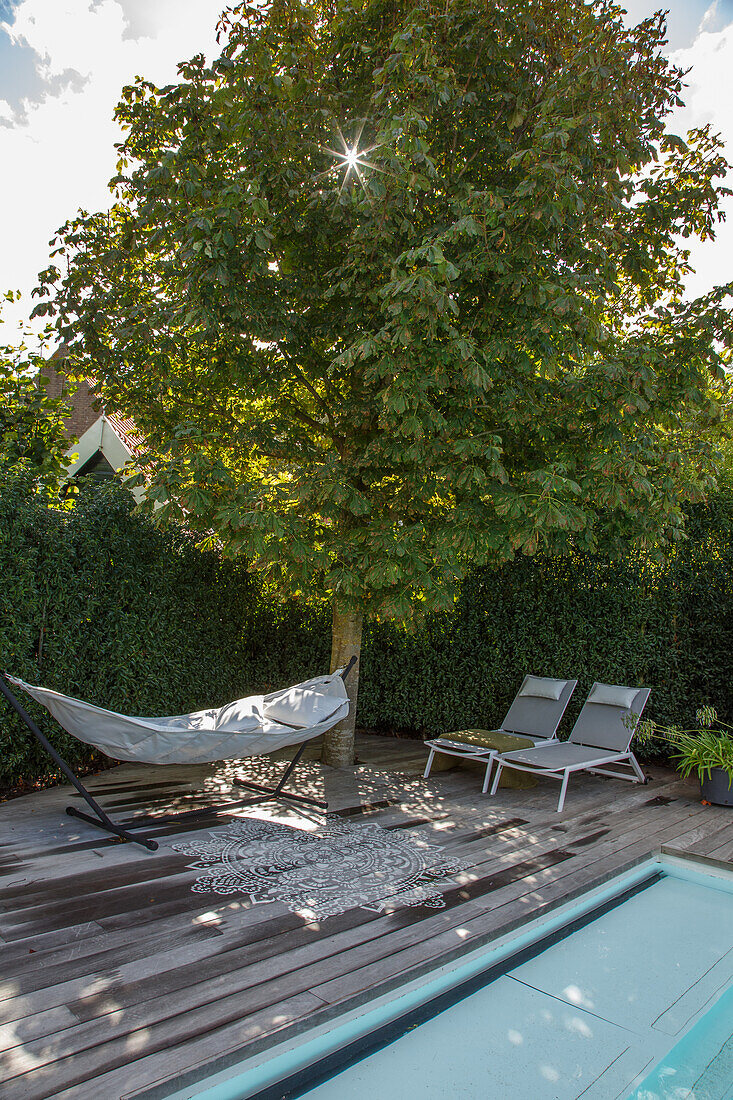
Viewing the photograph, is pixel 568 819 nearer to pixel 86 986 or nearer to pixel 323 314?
pixel 86 986

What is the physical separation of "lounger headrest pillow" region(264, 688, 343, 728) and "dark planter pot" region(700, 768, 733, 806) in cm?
319

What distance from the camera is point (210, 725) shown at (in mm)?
4656

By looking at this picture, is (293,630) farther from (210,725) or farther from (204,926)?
(204,926)

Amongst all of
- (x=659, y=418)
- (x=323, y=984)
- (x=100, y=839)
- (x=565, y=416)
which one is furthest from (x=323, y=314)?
(x=323, y=984)

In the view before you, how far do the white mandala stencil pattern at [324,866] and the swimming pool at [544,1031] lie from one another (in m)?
0.61

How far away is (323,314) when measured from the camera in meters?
5.33

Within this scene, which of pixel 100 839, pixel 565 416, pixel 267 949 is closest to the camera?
pixel 267 949

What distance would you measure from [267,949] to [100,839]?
1806 mm

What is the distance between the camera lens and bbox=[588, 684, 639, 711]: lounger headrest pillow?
19.7ft

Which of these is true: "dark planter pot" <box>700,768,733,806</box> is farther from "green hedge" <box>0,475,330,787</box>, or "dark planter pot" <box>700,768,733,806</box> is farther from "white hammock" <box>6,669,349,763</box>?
"green hedge" <box>0,475,330,787</box>

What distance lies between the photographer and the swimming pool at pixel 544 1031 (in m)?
2.23

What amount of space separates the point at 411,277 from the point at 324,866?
343 cm

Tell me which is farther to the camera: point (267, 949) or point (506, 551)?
point (506, 551)

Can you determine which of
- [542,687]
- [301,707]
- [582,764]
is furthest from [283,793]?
[542,687]
